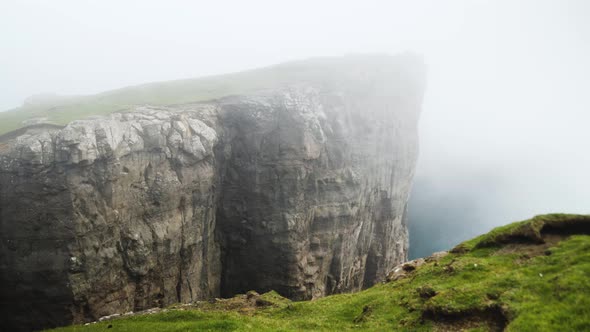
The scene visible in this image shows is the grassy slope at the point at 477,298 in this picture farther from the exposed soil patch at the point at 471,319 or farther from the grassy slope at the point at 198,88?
the grassy slope at the point at 198,88

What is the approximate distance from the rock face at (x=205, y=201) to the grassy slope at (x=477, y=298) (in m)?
13.9

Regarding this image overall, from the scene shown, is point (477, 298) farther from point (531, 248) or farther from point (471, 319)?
point (531, 248)

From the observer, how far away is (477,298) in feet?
55.5

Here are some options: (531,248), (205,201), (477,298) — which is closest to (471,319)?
(477,298)

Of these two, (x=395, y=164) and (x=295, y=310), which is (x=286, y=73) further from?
(x=295, y=310)

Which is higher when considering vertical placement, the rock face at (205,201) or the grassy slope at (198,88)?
the grassy slope at (198,88)

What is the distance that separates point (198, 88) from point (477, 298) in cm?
5913

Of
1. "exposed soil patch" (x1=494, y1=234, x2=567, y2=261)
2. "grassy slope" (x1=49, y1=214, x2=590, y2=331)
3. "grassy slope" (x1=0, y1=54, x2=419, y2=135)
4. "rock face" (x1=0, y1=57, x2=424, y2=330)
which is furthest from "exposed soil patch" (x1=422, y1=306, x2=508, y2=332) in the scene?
"grassy slope" (x1=0, y1=54, x2=419, y2=135)

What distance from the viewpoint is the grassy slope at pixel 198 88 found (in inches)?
1810

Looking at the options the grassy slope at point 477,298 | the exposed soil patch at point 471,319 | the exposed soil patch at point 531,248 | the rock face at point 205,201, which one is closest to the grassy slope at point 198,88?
the rock face at point 205,201

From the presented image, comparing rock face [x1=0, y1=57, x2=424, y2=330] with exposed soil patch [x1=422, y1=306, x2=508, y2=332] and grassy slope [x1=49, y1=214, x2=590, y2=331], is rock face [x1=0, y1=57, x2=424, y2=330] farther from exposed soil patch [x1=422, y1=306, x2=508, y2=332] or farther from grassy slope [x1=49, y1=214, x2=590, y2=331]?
exposed soil patch [x1=422, y1=306, x2=508, y2=332]

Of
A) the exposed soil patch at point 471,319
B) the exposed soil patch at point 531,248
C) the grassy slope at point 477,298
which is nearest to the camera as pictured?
the grassy slope at point 477,298

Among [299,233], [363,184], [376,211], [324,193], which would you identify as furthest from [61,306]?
[376,211]

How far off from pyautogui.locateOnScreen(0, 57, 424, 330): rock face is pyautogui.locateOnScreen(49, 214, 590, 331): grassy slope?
1389 cm
